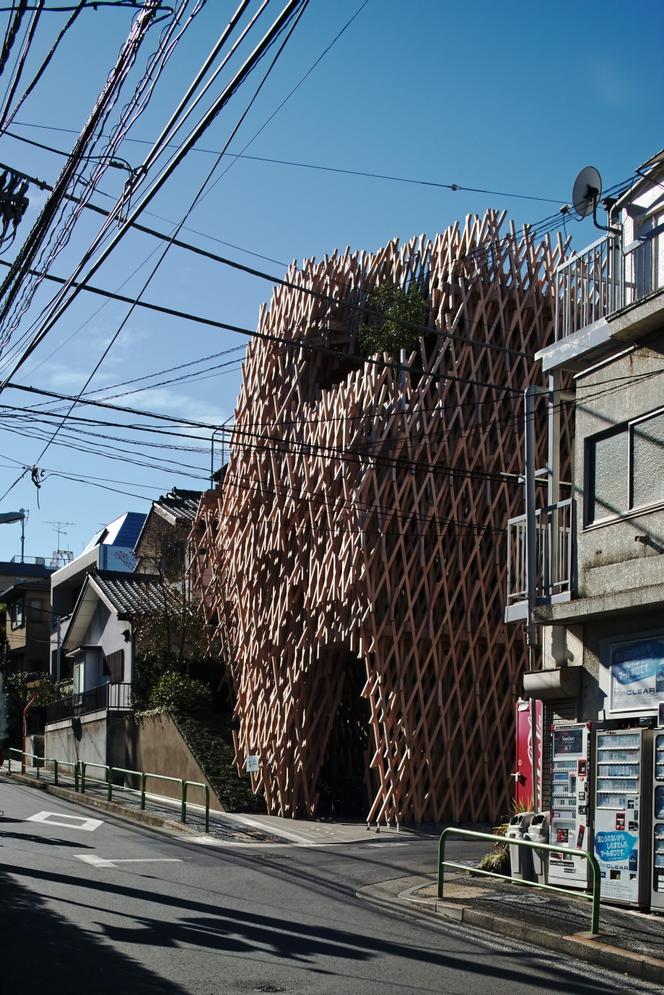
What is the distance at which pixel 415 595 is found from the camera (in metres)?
25.4

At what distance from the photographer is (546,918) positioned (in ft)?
40.9

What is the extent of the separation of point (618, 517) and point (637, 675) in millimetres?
1979

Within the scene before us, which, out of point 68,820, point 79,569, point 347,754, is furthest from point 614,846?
point 79,569

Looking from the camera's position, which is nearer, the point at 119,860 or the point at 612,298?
the point at 612,298

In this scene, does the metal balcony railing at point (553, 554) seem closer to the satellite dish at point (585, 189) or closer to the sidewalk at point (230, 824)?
the satellite dish at point (585, 189)

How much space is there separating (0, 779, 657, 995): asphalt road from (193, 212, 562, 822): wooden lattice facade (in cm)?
689

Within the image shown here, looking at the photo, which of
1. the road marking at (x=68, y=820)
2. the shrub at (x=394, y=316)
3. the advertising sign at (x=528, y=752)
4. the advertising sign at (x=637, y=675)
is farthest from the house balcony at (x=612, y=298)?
the road marking at (x=68, y=820)

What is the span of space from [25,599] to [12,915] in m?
47.5

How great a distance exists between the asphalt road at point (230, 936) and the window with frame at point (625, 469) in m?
5.54

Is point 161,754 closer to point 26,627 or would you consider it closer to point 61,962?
point 61,962

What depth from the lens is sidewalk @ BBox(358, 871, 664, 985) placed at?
10.7m

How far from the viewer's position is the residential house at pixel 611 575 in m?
14.1

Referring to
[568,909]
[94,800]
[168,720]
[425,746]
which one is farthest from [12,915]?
[168,720]

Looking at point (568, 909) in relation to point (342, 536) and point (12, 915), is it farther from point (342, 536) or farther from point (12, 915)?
point (342, 536)
